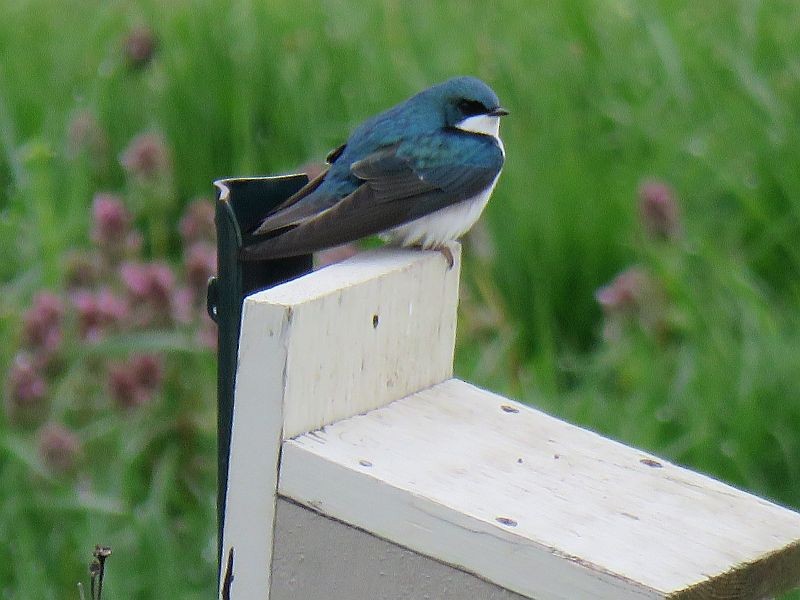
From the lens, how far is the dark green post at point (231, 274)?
150 cm

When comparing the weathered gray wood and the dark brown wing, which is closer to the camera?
the weathered gray wood

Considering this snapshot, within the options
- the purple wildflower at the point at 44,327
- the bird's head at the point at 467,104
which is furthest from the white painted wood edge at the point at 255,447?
the purple wildflower at the point at 44,327

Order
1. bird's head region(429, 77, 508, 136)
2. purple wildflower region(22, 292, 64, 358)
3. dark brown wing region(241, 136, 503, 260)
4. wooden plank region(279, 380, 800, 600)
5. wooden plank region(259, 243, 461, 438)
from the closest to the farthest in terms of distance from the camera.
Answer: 1. wooden plank region(279, 380, 800, 600)
2. wooden plank region(259, 243, 461, 438)
3. dark brown wing region(241, 136, 503, 260)
4. bird's head region(429, 77, 508, 136)
5. purple wildflower region(22, 292, 64, 358)

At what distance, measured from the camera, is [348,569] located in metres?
1.33

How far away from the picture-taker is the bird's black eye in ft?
7.48

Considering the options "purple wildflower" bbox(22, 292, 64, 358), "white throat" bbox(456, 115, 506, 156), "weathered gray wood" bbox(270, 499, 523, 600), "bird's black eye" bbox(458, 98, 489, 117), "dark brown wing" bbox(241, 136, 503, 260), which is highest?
"bird's black eye" bbox(458, 98, 489, 117)

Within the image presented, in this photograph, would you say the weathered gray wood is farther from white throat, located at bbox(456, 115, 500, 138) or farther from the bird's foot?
white throat, located at bbox(456, 115, 500, 138)

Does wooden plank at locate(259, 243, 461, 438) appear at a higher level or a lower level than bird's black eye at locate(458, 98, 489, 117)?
lower

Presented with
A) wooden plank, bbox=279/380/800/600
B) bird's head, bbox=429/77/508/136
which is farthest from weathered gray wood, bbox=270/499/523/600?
bird's head, bbox=429/77/508/136

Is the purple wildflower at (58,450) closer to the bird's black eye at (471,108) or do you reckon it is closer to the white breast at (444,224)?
the white breast at (444,224)

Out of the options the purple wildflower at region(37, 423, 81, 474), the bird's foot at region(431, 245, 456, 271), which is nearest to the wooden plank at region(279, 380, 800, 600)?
the bird's foot at region(431, 245, 456, 271)

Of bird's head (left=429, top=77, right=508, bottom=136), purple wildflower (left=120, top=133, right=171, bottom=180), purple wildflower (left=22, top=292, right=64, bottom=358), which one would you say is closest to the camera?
bird's head (left=429, top=77, right=508, bottom=136)

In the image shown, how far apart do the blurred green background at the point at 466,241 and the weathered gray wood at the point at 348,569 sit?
89 centimetres

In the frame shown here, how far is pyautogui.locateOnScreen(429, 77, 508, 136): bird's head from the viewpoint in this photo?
2252 mm
